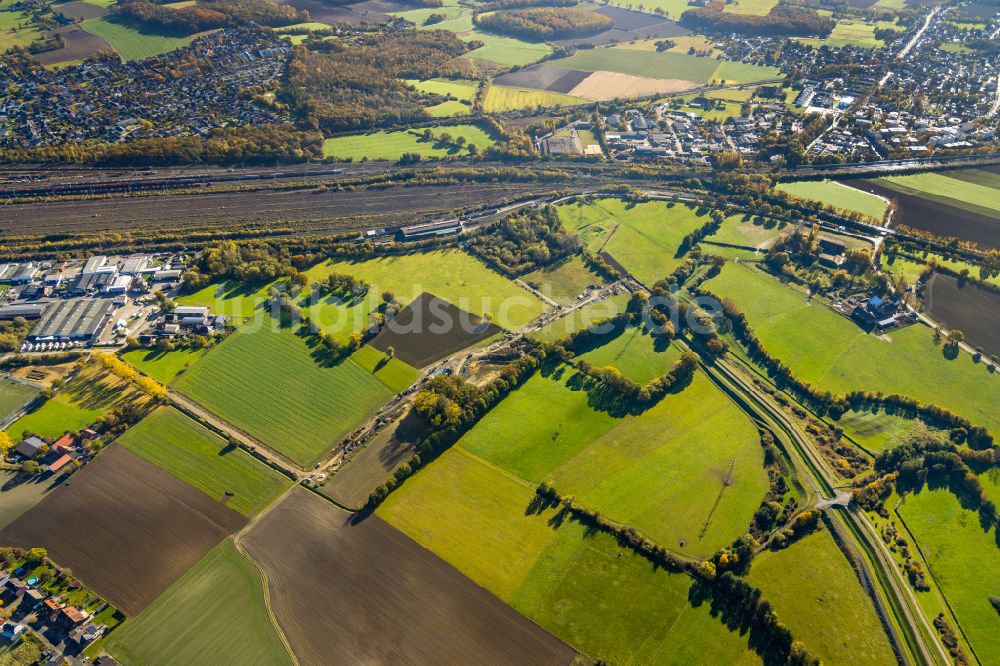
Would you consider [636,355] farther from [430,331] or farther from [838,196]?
[838,196]

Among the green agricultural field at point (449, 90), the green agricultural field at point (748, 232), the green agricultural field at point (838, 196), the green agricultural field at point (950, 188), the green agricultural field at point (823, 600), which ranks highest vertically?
the green agricultural field at point (950, 188)

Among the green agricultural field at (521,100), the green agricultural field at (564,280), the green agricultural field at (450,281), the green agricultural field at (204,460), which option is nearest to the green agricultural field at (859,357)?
the green agricultural field at (564,280)

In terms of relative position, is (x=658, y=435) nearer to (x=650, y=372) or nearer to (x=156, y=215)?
(x=650, y=372)

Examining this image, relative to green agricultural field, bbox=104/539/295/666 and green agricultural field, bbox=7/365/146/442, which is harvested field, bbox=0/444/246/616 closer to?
green agricultural field, bbox=104/539/295/666

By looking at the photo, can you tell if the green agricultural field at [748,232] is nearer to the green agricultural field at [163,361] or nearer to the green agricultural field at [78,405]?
the green agricultural field at [163,361]

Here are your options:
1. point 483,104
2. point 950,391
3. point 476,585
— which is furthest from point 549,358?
point 483,104

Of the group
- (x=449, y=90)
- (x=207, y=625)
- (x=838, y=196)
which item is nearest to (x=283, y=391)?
(x=207, y=625)
